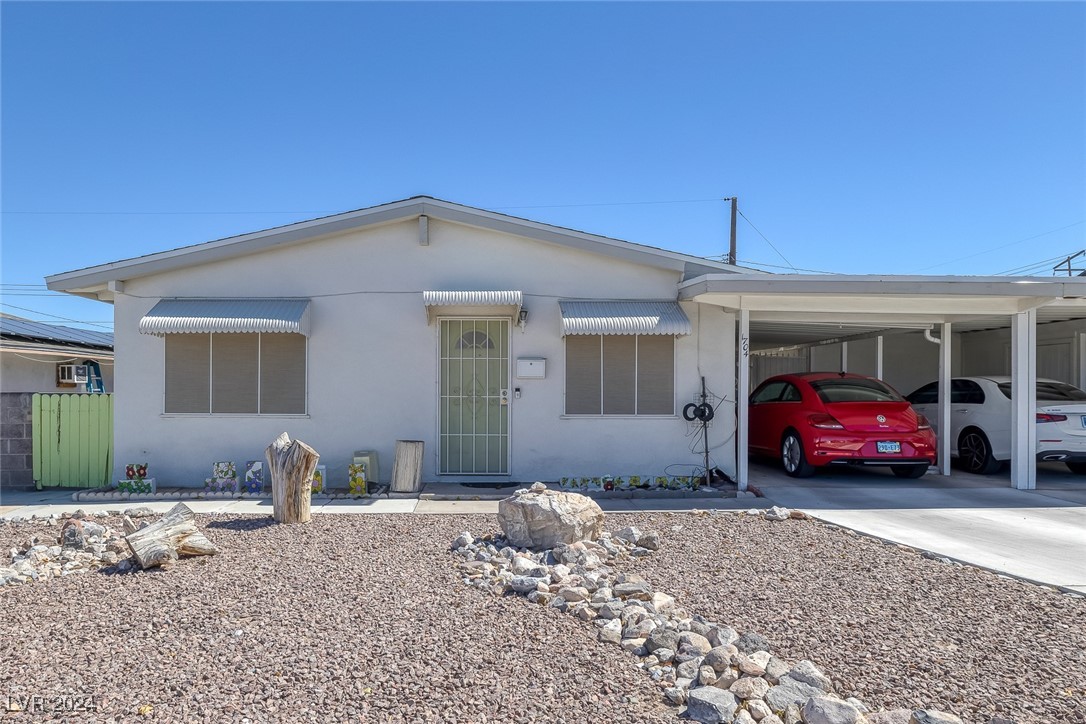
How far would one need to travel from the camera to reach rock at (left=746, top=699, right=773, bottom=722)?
2.87m

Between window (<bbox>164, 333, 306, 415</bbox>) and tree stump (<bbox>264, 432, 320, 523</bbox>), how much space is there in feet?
7.63

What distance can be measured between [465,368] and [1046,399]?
7.94 meters

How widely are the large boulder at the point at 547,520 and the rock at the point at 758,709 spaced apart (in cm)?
266

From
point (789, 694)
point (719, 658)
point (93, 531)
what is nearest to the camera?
point (789, 694)

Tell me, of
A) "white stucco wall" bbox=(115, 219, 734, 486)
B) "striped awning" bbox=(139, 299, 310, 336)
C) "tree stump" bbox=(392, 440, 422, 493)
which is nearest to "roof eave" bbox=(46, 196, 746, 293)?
"white stucco wall" bbox=(115, 219, 734, 486)

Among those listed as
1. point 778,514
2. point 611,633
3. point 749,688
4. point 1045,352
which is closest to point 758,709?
point 749,688

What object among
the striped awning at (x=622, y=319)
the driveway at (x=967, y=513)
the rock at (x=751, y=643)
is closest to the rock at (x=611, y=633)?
the rock at (x=751, y=643)

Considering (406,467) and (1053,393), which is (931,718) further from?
(1053,393)

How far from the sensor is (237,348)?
881 cm

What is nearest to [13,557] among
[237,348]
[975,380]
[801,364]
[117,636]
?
[117,636]

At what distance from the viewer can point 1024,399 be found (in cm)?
875

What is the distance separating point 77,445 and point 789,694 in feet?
30.6

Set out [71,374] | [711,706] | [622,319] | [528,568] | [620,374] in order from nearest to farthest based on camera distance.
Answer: [711,706] < [528,568] < [622,319] < [620,374] < [71,374]

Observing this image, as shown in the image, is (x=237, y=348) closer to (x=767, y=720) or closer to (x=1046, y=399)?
(x=767, y=720)
